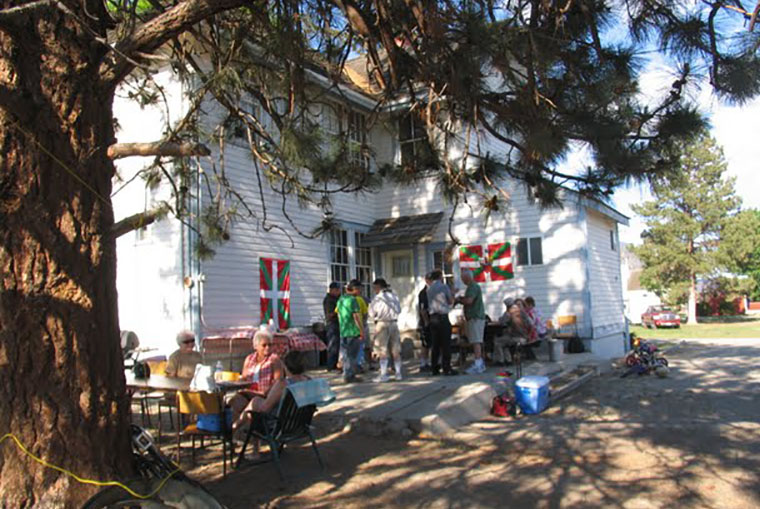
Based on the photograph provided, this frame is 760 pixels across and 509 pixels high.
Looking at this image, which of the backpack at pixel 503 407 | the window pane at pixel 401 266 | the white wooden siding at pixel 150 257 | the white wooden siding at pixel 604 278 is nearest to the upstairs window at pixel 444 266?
the window pane at pixel 401 266

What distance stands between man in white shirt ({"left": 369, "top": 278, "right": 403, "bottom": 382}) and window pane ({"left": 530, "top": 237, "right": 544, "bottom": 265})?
677cm

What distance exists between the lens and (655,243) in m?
41.6

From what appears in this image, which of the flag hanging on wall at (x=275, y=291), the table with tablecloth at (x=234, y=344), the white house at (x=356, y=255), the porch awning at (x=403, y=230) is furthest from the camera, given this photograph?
the porch awning at (x=403, y=230)

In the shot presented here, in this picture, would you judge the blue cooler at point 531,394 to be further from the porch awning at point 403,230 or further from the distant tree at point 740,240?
the distant tree at point 740,240

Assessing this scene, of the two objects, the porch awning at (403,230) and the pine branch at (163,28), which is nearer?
the pine branch at (163,28)

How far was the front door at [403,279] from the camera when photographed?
1652 centimetres

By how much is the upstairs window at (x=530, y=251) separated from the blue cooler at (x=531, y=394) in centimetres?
735

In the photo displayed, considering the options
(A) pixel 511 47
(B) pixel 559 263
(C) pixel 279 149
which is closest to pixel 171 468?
(C) pixel 279 149

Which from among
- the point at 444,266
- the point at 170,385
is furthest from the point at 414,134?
the point at 444,266

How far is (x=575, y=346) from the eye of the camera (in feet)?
49.2

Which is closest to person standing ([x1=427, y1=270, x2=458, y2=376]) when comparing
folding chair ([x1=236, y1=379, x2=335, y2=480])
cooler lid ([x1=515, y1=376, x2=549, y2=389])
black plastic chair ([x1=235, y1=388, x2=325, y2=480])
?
cooler lid ([x1=515, y1=376, x2=549, y2=389])

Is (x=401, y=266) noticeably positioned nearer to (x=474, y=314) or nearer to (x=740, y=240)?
(x=474, y=314)

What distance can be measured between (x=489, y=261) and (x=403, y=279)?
233 centimetres

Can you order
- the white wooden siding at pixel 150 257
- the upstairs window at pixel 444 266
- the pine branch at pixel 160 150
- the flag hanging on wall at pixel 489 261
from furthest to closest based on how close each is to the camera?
the upstairs window at pixel 444 266 < the flag hanging on wall at pixel 489 261 < the white wooden siding at pixel 150 257 < the pine branch at pixel 160 150
